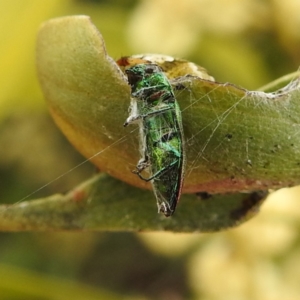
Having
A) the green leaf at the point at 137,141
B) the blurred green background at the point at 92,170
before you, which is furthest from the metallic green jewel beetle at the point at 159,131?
the blurred green background at the point at 92,170

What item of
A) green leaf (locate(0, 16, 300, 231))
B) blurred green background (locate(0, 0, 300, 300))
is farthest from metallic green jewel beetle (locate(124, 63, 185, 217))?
blurred green background (locate(0, 0, 300, 300))

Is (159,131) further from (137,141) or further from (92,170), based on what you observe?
(92,170)

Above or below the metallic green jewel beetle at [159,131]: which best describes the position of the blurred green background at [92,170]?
below

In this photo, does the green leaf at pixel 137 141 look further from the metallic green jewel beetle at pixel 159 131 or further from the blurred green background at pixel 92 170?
the blurred green background at pixel 92 170

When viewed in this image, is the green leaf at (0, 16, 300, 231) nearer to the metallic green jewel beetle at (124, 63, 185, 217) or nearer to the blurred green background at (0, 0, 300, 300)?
the metallic green jewel beetle at (124, 63, 185, 217)

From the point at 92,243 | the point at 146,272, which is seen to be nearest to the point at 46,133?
the point at 92,243

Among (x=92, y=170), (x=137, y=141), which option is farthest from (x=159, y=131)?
(x=92, y=170)
